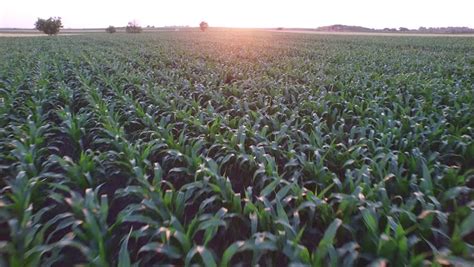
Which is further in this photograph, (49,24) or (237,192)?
(49,24)

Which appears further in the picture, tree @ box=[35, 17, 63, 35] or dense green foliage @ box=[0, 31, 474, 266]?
tree @ box=[35, 17, 63, 35]

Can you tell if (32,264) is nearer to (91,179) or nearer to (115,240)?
(115,240)

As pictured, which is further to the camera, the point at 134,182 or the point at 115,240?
the point at 134,182

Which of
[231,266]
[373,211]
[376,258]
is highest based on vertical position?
[373,211]

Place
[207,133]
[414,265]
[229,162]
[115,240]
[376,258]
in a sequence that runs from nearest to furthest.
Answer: [414,265]
[376,258]
[115,240]
[229,162]
[207,133]

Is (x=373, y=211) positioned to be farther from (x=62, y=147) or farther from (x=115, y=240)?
(x=62, y=147)

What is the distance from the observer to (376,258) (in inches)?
79.2

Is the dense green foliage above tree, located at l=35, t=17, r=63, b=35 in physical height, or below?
below

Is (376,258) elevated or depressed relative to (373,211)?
depressed

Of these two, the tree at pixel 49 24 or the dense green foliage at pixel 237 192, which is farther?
the tree at pixel 49 24

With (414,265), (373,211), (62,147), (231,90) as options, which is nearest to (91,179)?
(62,147)

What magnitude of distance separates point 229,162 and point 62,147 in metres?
2.30

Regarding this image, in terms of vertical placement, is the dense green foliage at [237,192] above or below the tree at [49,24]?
below

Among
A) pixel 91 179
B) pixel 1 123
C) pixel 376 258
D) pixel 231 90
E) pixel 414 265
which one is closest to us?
pixel 414 265
